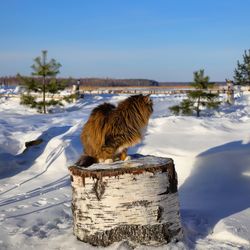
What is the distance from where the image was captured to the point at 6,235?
17.5 feet

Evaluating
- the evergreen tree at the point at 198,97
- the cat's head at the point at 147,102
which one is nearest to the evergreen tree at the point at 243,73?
the evergreen tree at the point at 198,97

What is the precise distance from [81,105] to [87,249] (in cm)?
2362

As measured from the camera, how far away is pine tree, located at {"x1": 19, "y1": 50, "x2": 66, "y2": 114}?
2557cm

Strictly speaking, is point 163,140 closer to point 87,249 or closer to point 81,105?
point 87,249

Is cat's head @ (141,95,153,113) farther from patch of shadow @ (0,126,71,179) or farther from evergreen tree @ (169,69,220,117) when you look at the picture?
A: evergreen tree @ (169,69,220,117)

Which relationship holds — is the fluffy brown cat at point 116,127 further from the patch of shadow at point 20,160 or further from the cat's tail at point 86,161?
the patch of shadow at point 20,160

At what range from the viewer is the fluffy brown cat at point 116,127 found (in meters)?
5.07

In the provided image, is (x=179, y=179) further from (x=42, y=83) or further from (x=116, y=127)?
(x=42, y=83)

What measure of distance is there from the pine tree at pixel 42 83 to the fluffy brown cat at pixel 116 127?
2058cm

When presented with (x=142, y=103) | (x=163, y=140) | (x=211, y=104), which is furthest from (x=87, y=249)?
(x=211, y=104)

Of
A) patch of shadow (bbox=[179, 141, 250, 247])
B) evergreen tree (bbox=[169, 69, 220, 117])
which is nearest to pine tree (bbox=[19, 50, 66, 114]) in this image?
evergreen tree (bbox=[169, 69, 220, 117])

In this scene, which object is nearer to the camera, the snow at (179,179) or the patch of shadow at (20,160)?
the snow at (179,179)

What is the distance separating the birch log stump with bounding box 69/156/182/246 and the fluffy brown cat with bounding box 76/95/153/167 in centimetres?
33

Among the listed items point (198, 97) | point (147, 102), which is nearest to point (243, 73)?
point (198, 97)
